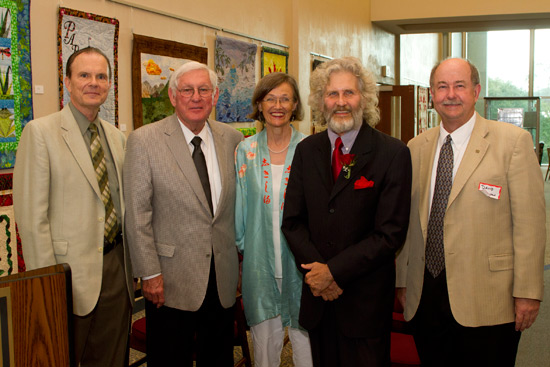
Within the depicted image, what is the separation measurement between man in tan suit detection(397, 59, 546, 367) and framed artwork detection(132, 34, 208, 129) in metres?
2.87

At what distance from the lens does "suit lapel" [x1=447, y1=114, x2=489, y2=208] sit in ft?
7.14

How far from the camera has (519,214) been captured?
213cm

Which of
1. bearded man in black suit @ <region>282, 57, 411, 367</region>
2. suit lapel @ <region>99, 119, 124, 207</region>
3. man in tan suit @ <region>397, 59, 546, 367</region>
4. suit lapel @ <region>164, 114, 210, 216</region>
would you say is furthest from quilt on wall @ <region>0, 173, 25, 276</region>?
man in tan suit @ <region>397, 59, 546, 367</region>

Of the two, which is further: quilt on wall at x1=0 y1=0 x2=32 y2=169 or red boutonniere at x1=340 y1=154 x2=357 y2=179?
quilt on wall at x1=0 y1=0 x2=32 y2=169

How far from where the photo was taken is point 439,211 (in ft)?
7.37

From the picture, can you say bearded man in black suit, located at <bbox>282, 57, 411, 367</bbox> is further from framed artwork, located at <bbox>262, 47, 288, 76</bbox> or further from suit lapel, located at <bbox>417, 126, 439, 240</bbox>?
framed artwork, located at <bbox>262, 47, 288, 76</bbox>

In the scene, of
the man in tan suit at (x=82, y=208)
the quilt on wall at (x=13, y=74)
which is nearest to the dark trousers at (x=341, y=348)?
the man in tan suit at (x=82, y=208)

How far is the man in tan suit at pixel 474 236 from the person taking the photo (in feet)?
7.02

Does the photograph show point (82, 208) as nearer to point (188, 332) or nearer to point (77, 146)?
point (77, 146)

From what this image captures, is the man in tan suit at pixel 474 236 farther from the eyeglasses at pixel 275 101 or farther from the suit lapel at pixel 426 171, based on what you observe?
the eyeglasses at pixel 275 101

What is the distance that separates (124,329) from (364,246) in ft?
4.33

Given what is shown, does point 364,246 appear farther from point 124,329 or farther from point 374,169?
point 124,329

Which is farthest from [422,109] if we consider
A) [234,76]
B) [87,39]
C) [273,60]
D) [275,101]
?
[275,101]

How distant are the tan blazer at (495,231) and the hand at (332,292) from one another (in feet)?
1.66
